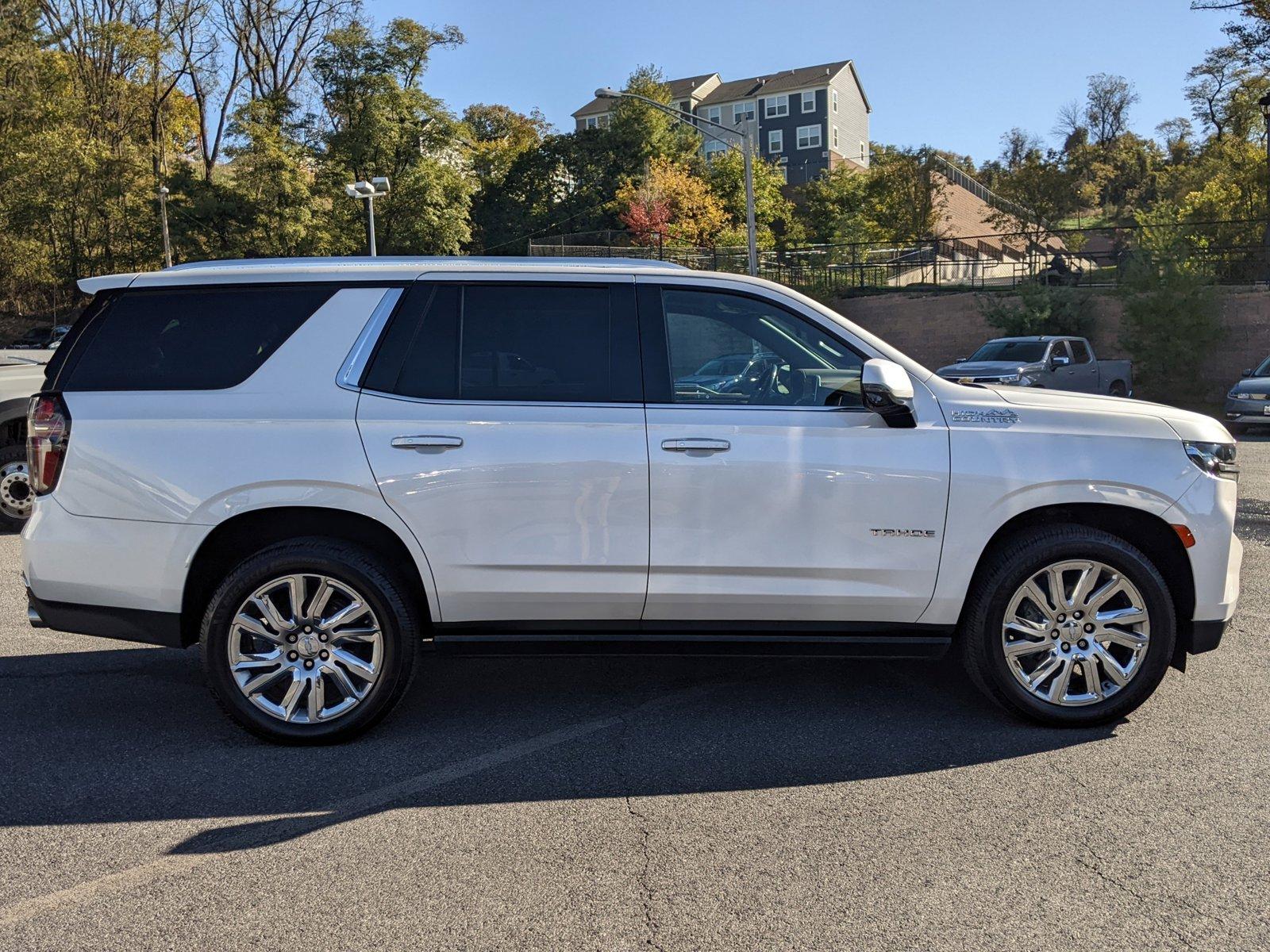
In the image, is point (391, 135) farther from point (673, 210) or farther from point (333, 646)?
point (333, 646)

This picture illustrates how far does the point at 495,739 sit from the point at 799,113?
263 feet

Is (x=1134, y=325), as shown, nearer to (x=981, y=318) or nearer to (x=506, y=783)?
(x=981, y=318)

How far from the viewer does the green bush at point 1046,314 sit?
30.9m

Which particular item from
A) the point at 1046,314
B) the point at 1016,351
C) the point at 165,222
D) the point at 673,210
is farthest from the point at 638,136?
the point at 1016,351

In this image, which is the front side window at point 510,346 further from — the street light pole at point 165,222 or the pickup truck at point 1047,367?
the street light pole at point 165,222

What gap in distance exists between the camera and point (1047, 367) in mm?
21688

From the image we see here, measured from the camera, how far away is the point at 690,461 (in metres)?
4.61

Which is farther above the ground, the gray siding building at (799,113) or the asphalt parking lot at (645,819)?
the gray siding building at (799,113)

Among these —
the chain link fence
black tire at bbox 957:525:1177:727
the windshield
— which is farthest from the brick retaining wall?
black tire at bbox 957:525:1177:727

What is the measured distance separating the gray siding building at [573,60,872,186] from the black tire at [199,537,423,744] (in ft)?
242

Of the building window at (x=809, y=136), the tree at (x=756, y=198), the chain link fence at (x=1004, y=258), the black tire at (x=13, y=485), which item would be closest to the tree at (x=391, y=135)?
the chain link fence at (x=1004, y=258)

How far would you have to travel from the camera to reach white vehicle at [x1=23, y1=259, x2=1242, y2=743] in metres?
4.61

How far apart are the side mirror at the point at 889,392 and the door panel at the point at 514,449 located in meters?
0.93

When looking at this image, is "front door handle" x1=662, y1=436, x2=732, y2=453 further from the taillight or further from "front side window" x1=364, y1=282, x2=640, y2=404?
the taillight
